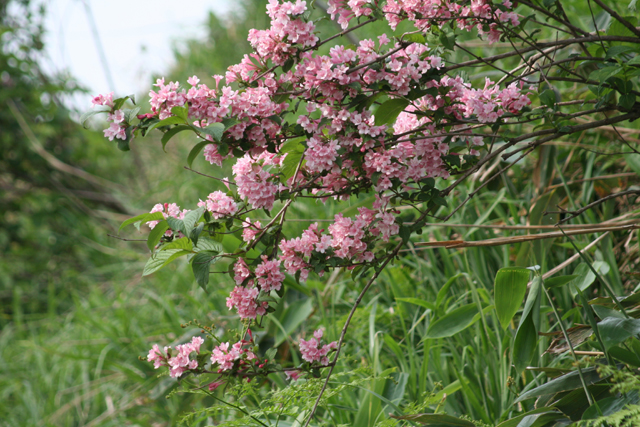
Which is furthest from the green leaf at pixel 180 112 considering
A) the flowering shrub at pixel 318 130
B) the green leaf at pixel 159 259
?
the green leaf at pixel 159 259

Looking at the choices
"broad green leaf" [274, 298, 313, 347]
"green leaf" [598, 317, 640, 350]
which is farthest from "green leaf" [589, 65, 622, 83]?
"broad green leaf" [274, 298, 313, 347]

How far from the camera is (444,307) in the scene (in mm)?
1524

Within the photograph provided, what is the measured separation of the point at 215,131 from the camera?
32.7 inches

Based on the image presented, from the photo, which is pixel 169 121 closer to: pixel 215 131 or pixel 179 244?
pixel 215 131

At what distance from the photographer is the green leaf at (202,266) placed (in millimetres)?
902

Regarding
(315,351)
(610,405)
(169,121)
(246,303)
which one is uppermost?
(169,121)

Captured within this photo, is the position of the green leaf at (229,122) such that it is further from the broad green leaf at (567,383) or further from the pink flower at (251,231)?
the broad green leaf at (567,383)

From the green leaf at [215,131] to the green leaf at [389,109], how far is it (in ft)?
0.91

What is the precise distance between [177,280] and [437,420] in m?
1.98

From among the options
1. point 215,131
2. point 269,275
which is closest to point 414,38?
point 215,131

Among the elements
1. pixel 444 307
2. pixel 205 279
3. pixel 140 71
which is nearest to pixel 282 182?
pixel 205 279

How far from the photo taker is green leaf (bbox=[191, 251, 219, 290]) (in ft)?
2.96

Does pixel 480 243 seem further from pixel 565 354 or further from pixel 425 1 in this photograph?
pixel 425 1

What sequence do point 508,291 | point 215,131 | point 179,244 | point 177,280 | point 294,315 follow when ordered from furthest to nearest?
point 177,280
point 294,315
point 508,291
point 179,244
point 215,131
